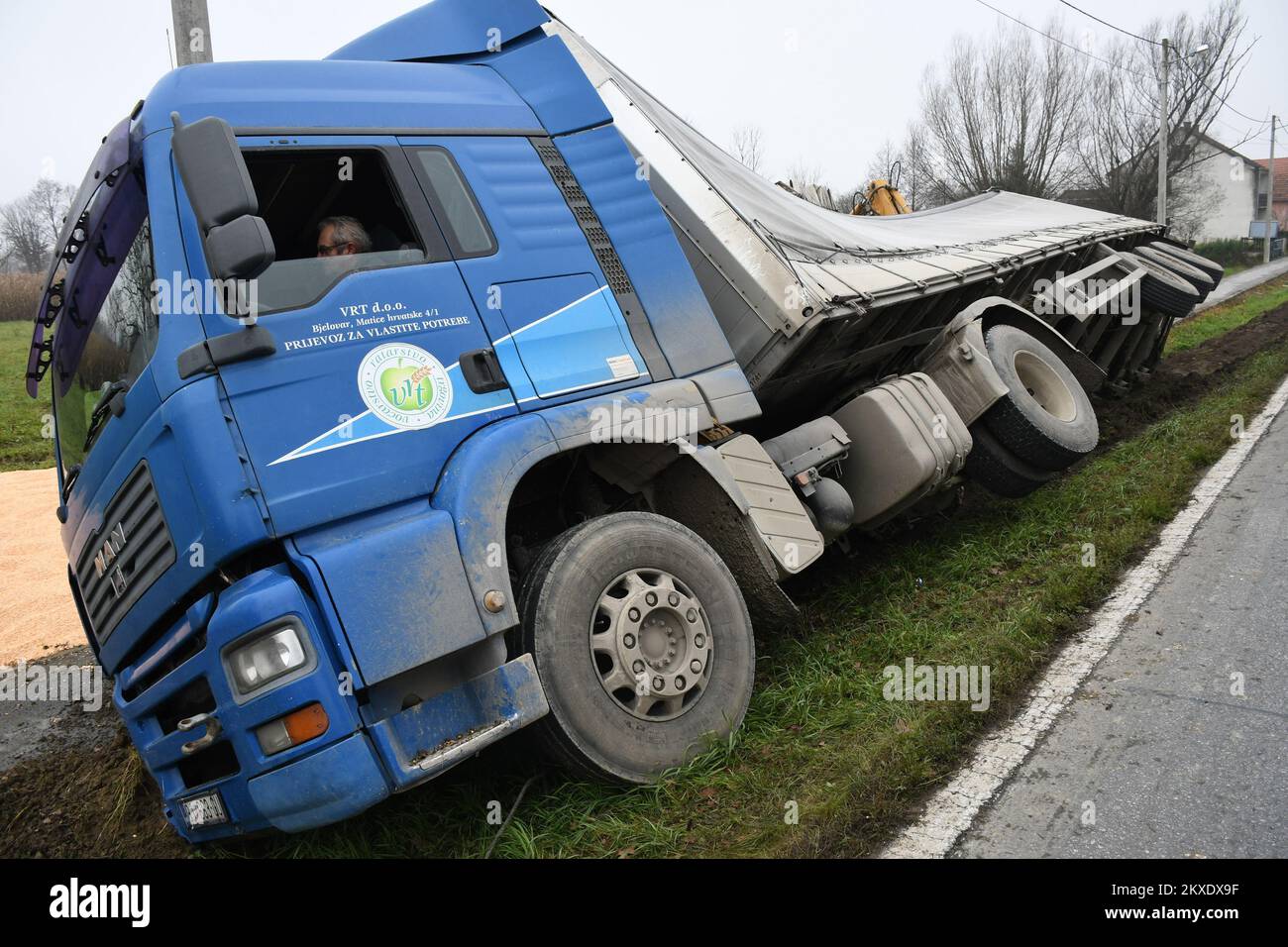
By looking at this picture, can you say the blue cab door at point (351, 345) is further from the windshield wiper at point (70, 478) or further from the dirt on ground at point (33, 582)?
the dirt on ground at point (33, 582)

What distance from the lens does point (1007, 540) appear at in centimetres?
605

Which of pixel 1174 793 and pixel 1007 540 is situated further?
pixel 1007 540

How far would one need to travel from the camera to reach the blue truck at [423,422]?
3223 millimetres

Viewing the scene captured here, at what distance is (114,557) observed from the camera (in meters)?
3.71

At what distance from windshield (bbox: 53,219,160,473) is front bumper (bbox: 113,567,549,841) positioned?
3.03 feet

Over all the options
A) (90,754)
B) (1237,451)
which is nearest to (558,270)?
(90,754)

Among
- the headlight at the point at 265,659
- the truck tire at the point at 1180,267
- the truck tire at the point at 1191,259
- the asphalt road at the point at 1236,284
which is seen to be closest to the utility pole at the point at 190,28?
the headlight at the point at 265,659

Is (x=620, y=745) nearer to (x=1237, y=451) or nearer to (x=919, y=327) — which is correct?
(x=919, y=327)

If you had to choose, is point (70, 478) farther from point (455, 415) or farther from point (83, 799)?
point (455, 415)

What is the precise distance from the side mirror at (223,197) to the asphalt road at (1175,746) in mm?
2797

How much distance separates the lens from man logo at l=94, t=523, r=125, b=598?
144 inches

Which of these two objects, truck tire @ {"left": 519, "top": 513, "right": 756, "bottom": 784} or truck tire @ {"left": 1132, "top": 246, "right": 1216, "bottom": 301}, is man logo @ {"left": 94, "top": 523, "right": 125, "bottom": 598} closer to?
truck tire @ {"left": 519, "top": 513, "right": 756, "bottom": 784}

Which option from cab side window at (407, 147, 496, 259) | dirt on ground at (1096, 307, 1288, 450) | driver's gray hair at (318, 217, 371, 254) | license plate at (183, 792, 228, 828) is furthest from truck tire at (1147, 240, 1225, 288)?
license plate at (183, 792, 228, 828)

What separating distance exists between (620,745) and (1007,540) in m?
3.24
